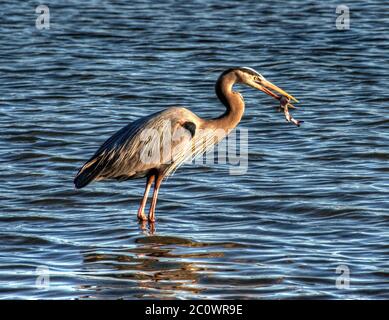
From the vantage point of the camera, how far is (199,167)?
13.5m

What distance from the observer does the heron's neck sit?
11.5 meters

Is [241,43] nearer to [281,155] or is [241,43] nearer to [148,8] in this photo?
[148,8]

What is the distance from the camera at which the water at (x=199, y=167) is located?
9.37 meters

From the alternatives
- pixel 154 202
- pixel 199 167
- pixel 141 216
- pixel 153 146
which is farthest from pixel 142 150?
pixel 199 167

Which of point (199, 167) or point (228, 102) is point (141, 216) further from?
point (199, 167)

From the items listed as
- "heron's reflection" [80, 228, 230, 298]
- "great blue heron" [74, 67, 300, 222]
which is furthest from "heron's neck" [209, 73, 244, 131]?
"heron's reflection" [80, 228, 230, 298]

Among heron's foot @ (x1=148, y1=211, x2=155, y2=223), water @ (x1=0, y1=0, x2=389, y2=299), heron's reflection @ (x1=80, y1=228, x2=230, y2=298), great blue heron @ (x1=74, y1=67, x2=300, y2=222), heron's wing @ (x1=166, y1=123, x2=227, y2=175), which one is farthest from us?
heron's wing @ (x1=166, y1=123, x2=227, y2=175)

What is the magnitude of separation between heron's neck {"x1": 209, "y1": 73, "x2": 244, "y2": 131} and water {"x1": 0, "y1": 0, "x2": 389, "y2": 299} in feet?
3.09

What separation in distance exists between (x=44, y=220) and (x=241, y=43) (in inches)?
455

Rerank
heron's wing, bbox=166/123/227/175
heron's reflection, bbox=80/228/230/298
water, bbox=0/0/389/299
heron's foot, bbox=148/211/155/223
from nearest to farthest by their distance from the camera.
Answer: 1. heron's reflection, bbox=80/228/230/298
2. water, bbox=0/0/389/299
3. heron's foot, bbox=148/211/155/223
4. heron's wing, bbox=166/123/227/175

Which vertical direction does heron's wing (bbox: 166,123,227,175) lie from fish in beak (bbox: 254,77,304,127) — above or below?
below

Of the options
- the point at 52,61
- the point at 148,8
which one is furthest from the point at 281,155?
the point at 148,8

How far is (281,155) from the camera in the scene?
14031 mm

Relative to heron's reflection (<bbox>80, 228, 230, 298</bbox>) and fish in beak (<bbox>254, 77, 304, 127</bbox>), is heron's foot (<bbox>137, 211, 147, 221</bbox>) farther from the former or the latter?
fish in beak (<bbox>254, 77, 304, 127</bbox>)
